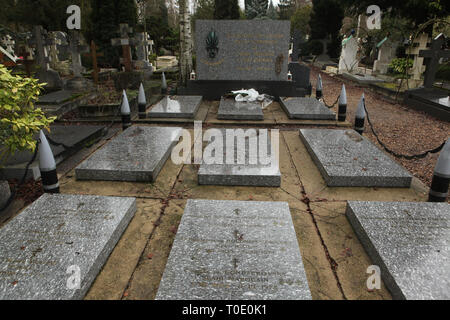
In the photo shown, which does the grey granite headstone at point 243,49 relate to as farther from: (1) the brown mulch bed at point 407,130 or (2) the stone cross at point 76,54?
(2) the stone cross at point 76,54

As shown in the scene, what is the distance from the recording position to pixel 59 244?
9.30ft

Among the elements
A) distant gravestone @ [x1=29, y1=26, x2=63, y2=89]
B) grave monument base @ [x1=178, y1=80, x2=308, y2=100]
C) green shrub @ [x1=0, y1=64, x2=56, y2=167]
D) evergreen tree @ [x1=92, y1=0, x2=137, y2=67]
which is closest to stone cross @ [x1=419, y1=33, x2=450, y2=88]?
grave monument base @ [x1=178, y1=80, x2=308, y2=100]

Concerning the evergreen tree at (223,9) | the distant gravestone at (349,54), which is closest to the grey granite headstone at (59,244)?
the distant gravestone at (349,54)

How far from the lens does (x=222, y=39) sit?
10.0m

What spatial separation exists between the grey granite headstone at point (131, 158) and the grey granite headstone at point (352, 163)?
254 cm

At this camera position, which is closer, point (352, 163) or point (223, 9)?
point (352, 163)

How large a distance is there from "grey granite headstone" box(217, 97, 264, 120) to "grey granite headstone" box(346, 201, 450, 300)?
4648 millimetres

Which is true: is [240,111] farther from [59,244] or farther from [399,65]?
[399,65]

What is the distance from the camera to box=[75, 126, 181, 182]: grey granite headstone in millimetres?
4559

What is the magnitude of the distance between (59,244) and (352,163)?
4.03 m

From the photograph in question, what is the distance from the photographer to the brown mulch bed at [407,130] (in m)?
5.76

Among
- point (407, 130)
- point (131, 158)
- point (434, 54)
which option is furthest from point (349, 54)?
point (131, 158)
